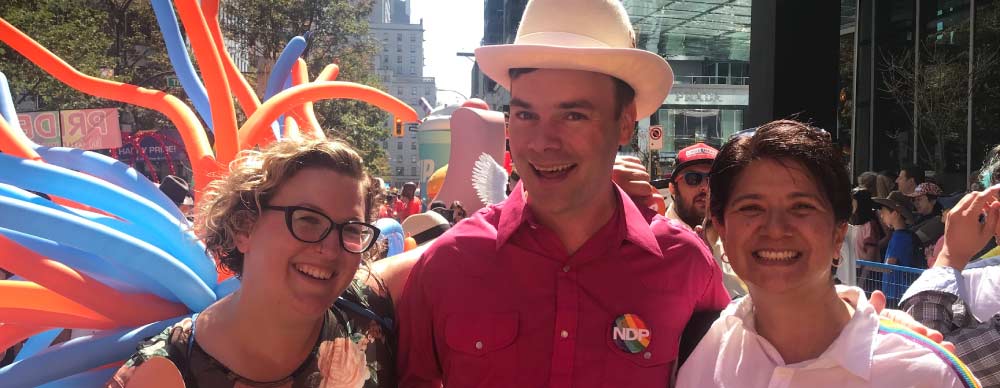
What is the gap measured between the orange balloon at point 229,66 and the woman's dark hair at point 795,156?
292cm

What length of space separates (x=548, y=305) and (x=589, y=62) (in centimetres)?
71

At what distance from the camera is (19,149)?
114 inches

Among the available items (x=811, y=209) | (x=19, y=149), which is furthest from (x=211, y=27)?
(x=811, y=209)

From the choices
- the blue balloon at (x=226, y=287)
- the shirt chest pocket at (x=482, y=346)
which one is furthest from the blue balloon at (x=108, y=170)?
the shirt chest pocket at (x=482, y=346)

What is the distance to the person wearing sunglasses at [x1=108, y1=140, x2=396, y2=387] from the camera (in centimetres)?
211

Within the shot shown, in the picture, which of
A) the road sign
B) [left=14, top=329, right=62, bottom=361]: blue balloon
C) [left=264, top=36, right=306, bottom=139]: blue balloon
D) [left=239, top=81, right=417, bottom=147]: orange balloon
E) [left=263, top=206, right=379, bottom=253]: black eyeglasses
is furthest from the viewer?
the road sign

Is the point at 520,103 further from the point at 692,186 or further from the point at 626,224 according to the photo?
the point at 692,186

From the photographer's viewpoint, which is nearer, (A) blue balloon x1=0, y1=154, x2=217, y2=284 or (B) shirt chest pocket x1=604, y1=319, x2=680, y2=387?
(B) shirt chest pocket x1=604, y1=319, x2=680, y2=387

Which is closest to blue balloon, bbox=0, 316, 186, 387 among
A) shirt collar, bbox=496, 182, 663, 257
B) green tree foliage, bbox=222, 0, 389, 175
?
shirt collar, bbox=496, 182, 663, 257

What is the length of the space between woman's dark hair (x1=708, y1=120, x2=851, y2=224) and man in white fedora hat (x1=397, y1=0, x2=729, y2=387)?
0.36 m

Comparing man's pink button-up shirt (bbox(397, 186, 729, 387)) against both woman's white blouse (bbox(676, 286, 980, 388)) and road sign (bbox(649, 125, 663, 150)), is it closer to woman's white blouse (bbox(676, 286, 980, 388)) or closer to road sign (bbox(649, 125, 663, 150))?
woman's white blouse (bbox(676, 286, 980, 388))

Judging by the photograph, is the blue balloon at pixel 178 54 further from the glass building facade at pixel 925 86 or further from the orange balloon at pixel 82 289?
the glass building facade at pixel 925 86

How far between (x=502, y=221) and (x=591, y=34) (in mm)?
625

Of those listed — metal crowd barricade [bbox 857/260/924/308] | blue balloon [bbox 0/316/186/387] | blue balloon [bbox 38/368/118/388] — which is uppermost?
blue balloon [bbox 0/316/186/387]
